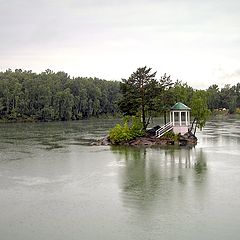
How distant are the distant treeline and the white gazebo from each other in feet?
181

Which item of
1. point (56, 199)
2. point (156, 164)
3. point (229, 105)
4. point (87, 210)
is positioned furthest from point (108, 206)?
point (229, 105)

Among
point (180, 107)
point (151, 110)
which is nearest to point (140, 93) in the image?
point (151, 110)

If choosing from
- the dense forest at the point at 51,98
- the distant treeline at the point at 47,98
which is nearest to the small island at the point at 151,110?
the dense forest at the point at 51,98

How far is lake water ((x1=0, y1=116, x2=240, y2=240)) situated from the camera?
13.0 metres

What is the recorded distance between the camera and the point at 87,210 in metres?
15.1

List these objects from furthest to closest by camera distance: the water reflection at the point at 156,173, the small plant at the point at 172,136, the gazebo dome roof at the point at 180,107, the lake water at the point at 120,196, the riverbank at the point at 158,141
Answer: the gazebo dome roof at the point at 180,107 < the small plant at the point at 172,136 < the riverbank at the point at 158,141 < the water reflection at the point at 156,173 < the lake water at the point at 120,196

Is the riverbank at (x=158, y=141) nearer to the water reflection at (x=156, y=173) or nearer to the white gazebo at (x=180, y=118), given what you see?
the white gazebo at (x=180, y=118)

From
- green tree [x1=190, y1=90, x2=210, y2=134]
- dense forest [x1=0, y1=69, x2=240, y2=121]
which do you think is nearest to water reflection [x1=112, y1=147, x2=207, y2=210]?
green tree [x1=190, y1=90, x2=210, y2=134]

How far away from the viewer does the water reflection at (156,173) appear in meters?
16.9

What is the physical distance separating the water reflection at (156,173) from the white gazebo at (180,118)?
5.60m

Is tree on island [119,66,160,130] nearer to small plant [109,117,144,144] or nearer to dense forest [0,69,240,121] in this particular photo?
small plant [109,117,144,144]

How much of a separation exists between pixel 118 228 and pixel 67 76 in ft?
361

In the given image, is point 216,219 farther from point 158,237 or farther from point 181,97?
point 181,97

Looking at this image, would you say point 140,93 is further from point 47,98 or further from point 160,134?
point 47,98
